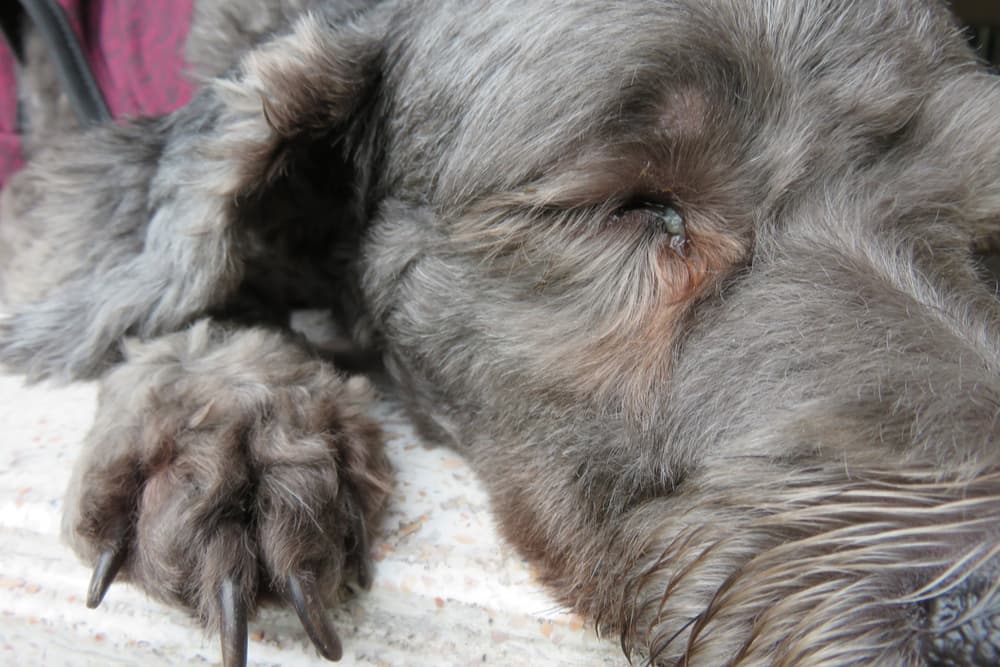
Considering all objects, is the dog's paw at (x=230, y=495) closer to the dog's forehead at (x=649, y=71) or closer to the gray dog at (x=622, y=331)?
the gray dog at (x=622, y=331)

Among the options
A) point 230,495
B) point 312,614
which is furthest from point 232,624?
point 230,495

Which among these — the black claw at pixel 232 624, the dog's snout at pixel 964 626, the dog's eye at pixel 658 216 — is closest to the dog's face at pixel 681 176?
the dog's eye at pixel 658 216

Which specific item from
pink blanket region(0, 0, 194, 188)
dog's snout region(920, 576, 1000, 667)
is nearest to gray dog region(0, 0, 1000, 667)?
dog's snout region(920, 576, 1000, 667)

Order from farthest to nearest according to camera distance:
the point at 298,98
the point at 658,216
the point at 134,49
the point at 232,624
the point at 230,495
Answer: the point at 134,49 < the point at 298,98 < the point at 658,216 < the point at 230,495 < the point at 232,624

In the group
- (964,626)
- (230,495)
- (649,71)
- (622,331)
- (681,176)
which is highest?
(649,71)

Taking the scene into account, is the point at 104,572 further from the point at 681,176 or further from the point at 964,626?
the point at 964,626

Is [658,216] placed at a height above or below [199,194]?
above

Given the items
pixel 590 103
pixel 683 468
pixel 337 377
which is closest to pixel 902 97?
pixel 590 103
